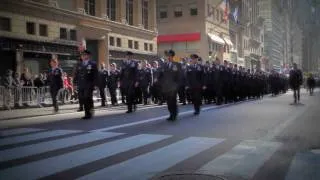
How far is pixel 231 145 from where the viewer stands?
8688 mm

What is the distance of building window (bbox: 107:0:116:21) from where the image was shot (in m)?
40.9

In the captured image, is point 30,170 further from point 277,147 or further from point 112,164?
point 277,147

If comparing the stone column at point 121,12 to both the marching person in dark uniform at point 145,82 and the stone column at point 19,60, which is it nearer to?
the stone column at point 19,60

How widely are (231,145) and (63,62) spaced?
86.0 feet

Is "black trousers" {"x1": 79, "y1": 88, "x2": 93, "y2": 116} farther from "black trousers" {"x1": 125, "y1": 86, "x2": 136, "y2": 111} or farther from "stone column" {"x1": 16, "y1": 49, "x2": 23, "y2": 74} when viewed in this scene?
"stone column" {"x1": 16, "y1": 49, "x2": 23, "y2": 74}

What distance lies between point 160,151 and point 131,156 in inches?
24.3

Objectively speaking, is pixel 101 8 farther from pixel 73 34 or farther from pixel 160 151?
pixel 160 151

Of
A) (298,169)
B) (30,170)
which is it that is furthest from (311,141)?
(30,170)

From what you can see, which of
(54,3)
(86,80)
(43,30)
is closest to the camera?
(86,80)

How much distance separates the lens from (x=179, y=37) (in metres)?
58.7

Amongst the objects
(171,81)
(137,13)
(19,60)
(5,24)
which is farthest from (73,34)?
(171,81)

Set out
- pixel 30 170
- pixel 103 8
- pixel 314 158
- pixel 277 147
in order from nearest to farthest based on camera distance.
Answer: pixel 30 170
pixel 314 158
pixel 277 147
pixel 103 8

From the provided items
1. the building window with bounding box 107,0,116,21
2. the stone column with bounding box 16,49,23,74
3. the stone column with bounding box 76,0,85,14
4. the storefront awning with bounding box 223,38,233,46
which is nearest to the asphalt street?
the stone column with bounding box 16,49,23,74

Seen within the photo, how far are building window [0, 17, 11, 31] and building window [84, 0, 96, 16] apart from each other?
31.6 ft
